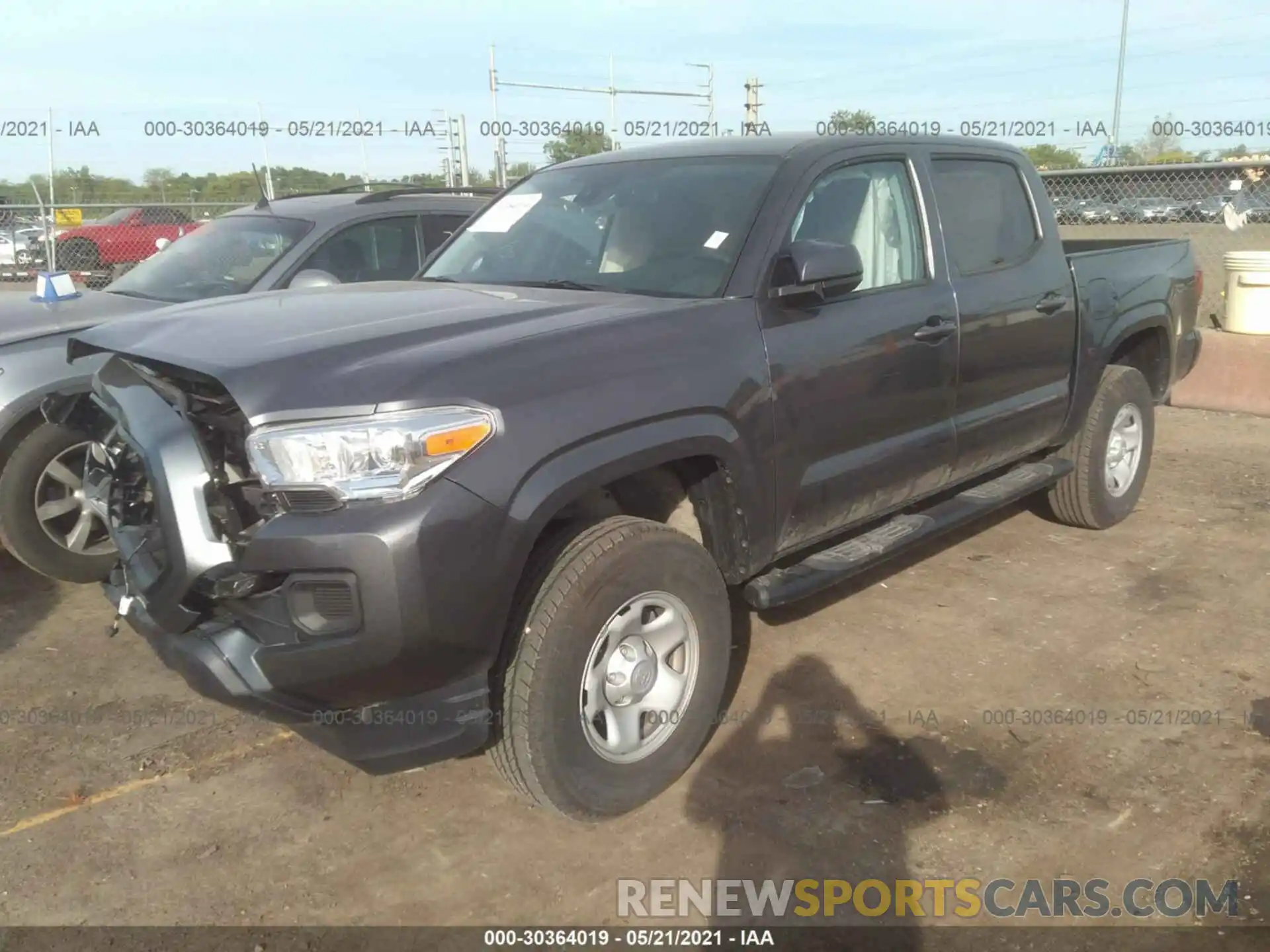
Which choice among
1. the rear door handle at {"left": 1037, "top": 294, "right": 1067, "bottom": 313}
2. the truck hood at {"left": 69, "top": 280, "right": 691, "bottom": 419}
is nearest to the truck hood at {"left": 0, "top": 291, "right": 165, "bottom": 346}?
the truck hood at {"left": 69, "top": 280, "right": 691, "bottom": 419}

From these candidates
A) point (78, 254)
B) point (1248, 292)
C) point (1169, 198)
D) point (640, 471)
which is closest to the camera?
point (640, 471)

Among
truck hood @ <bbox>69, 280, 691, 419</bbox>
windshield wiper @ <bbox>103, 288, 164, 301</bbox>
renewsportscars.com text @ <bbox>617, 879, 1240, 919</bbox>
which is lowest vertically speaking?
renewsportscars.com text @ <bbox>617, 879, 1240, 919</bbox>

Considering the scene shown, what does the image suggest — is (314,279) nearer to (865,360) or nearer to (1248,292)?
(865,360)

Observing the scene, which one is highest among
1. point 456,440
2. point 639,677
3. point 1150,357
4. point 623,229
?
point 623,229

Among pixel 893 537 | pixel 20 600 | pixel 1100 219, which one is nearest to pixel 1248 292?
pixel 1100 219

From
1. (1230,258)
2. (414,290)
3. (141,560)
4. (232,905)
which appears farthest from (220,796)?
(1230,258)

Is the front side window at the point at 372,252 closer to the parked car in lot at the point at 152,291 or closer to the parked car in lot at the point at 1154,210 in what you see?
the parked car in lot at the point at 152,291

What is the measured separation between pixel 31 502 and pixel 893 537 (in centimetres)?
372

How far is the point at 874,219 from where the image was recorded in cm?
411

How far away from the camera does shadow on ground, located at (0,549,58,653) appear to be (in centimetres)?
455

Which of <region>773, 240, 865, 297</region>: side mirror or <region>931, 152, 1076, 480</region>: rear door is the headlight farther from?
<region>931, 152, 1076, 480</region>: rear door

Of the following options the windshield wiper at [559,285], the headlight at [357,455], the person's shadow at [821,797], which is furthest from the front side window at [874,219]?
the headlight at [357,455]

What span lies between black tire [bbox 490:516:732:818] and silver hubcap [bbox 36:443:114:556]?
109 inches

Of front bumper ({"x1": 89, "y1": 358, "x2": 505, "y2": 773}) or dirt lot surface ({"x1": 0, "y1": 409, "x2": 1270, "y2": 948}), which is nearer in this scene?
front bumper ({"x1": 89, "y1": 358, "x2": 505, "y2": 773})
